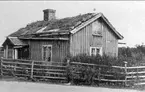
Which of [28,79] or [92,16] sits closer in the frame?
[28,79]

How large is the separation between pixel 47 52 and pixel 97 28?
172 inches

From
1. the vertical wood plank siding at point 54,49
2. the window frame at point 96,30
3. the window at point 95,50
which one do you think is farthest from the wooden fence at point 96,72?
the window frame at point 96,30

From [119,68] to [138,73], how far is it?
1.23 meters

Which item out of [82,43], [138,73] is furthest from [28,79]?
[138,73]

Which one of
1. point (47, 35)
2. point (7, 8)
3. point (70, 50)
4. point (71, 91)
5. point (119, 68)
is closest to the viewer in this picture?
point (71, 91)

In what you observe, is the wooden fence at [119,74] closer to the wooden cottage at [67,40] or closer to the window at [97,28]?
the wooden cottage at [67,40]

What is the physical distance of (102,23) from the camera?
21109 mm

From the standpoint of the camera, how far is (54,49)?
1995 cm

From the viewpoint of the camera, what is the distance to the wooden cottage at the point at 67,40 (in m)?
19.2

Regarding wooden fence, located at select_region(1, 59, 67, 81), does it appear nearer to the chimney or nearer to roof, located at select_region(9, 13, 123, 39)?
roof, located at select_region(9, 13, 123, 39)

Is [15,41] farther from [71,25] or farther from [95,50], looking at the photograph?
[95,50]

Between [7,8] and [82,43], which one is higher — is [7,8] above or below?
above

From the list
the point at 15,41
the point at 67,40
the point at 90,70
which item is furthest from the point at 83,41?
the point at 15,41

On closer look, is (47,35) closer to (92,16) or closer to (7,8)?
(92,16)
